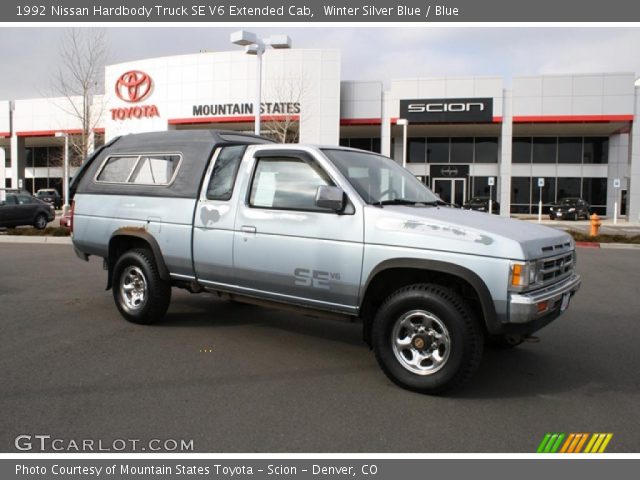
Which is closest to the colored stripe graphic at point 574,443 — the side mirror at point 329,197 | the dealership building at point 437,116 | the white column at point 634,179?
the side mirror at point 329,197

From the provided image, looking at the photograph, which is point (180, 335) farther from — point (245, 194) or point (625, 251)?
point (625, 251)

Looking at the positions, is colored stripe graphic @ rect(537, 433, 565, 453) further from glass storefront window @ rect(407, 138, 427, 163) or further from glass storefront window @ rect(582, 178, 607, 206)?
glass storefront window @ rect(582, 178, 607, 206)

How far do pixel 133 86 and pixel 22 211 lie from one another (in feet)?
52.0

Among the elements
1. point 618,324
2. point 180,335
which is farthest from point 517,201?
point 180,335

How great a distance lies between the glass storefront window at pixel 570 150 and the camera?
3553cm

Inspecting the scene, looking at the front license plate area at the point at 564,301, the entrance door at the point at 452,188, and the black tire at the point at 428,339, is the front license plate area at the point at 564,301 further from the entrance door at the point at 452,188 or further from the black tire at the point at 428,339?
the entrance door at the point at 452,188

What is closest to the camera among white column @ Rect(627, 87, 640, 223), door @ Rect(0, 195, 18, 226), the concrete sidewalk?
door @ Rect(0, 195, 18, 226)

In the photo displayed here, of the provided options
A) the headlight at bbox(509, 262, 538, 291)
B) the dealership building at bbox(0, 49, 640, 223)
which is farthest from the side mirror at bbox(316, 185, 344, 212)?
the dealership building at bbox(0, 49, 640, 223)

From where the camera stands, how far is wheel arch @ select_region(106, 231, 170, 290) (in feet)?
19.2

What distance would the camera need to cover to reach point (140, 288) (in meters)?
6.23

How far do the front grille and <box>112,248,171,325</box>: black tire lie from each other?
393cm

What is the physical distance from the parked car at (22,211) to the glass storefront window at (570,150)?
30.8 meters

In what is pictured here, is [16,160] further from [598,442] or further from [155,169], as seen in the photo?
[598,442]

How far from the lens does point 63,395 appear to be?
159 inches
